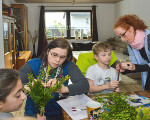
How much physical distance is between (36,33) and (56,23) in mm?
1008

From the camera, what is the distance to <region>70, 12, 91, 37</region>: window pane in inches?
317

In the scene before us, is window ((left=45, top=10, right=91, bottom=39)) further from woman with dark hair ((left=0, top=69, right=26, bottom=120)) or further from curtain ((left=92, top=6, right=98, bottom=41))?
woman with dark hair ((left=0, top=69, right=26, bottom=120))

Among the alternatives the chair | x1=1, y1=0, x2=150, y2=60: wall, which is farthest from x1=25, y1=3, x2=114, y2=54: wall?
the chair

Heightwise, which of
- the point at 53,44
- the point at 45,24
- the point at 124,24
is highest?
the point at 45,24

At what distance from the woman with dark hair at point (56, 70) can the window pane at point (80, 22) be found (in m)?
6.70

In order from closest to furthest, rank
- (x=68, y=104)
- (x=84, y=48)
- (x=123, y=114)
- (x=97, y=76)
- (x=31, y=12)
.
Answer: (x=123, y=114) < (x=68, y=104) < (x=97, y=76) < (x=84, y=48) < (x=31, y=12)

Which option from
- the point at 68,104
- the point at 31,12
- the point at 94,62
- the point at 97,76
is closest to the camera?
the point at 68,104

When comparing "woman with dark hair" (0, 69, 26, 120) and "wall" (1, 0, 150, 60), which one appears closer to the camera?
"woman with dark hair" (0, 69, 26, 120)

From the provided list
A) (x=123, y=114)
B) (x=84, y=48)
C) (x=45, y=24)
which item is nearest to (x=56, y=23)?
(x=45, y=24)

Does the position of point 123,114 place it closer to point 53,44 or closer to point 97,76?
point 53,44

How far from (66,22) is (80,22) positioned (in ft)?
2.17

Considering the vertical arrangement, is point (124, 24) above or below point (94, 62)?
above

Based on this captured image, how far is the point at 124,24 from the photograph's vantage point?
1.74m

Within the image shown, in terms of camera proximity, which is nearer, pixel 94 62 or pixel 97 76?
pixel 97 76
